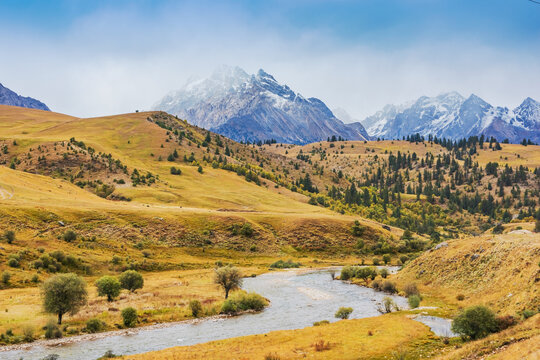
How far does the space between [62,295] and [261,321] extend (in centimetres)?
3197

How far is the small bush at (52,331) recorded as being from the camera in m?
54.5

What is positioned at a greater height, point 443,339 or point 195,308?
point 443,339

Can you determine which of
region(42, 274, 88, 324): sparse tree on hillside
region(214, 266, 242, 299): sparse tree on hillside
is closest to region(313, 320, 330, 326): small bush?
region(214, 266, 242, 299): sparse tree on hillside

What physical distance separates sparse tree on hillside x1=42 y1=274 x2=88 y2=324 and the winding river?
8.84 meters

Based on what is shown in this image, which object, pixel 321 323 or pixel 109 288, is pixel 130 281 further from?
pixel 321 323

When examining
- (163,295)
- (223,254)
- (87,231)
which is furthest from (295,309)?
(87,231)

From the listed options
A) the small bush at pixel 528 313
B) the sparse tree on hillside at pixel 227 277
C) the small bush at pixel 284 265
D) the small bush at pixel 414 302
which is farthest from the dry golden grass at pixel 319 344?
the small bush at pixel 284 265

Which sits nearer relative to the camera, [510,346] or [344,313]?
[510,346]

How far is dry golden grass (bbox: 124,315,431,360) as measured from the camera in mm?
44000

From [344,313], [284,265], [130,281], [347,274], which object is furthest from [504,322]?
[284,265]

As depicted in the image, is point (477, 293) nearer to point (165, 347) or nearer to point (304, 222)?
point (165, 347)

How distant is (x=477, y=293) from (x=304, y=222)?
108m

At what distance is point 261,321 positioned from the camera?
216 feet

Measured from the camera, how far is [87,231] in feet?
393
